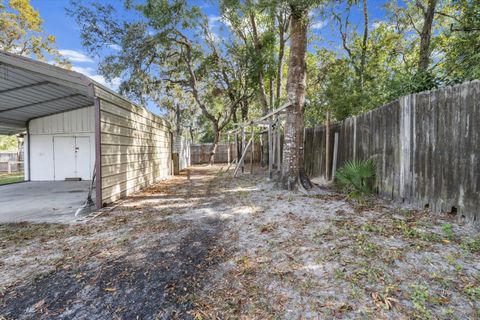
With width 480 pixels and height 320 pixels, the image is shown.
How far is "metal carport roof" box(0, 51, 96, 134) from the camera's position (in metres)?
4.23

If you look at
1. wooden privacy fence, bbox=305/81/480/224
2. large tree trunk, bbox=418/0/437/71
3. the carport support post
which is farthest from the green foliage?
the carport support post

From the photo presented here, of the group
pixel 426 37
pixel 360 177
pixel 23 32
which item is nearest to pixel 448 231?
pixel 360 177

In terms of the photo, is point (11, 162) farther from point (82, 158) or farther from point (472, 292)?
point (472, 292)

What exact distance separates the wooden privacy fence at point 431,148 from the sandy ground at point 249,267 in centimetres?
32

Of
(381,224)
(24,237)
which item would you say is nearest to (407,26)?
(381,224)

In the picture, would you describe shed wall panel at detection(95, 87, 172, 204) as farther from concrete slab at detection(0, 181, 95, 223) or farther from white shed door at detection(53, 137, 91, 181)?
white shed door at detection(53, 137, 91, 181)

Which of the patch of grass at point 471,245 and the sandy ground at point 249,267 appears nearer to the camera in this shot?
the sandy ground at point 249,267

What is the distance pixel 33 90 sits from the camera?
6.38m

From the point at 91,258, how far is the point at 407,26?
13718 mm

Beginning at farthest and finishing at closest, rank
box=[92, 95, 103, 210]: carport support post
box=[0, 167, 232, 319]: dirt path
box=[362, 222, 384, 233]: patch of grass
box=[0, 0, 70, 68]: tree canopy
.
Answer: box=[0, 0, 70, 68]: tree canopy
box=[92, 95, 103, 210]: carport support post
box=[362, 222, 384, 233]: patch of grass
box=[0, 167, 232, 319]: dirt path

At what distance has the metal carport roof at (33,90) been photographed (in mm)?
4230

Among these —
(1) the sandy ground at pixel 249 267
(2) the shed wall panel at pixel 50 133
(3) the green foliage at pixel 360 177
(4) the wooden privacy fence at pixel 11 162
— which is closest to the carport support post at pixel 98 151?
(1) the sandy ground at pixel 249 267

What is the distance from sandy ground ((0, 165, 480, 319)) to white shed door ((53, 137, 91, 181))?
22.3ft

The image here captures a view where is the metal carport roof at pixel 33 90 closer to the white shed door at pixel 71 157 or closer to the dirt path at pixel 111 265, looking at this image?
the white shed door at pixel 71 157
